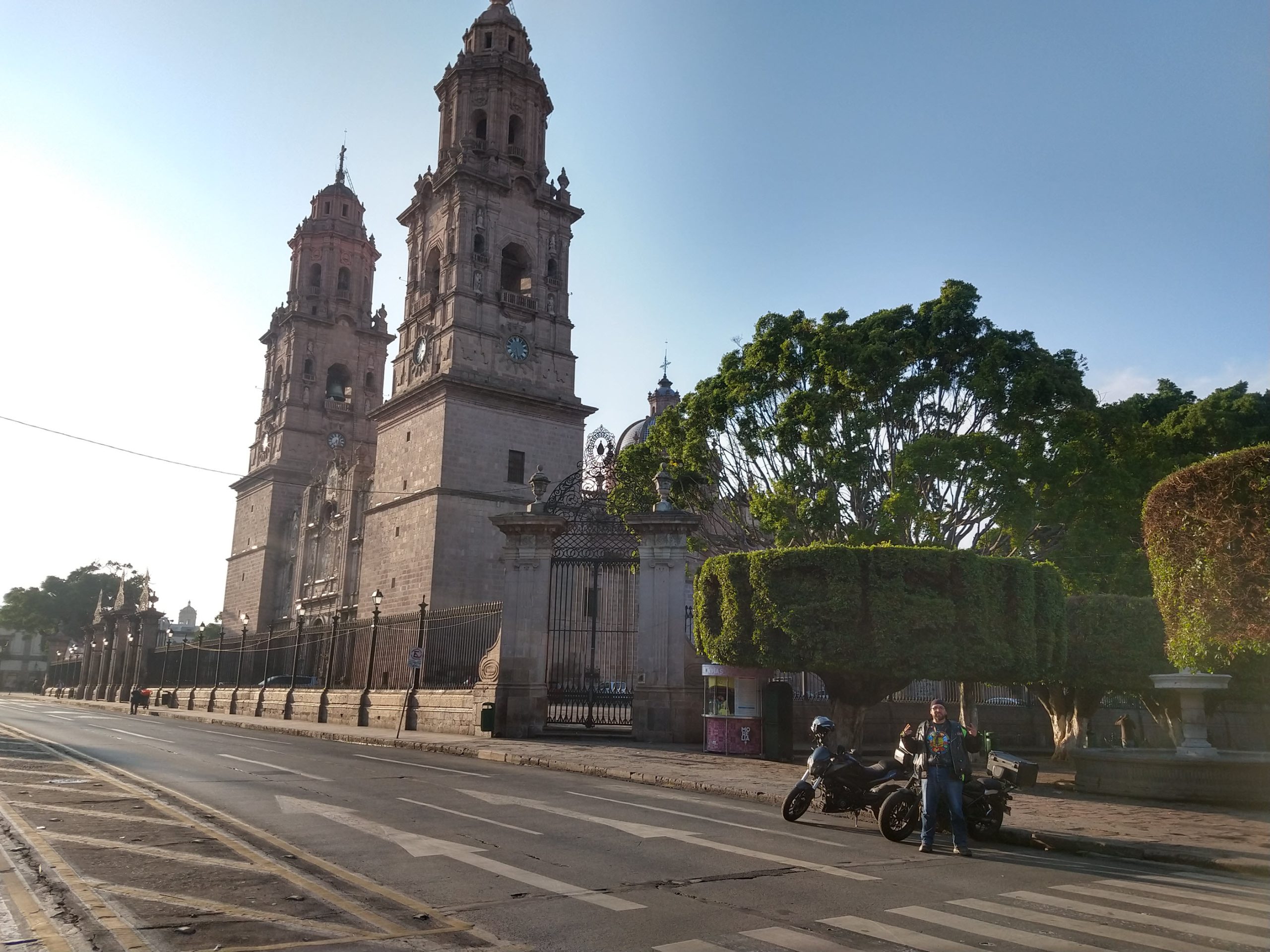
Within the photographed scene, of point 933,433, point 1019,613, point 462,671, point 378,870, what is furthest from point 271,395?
point 378,870

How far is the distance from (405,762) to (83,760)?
5291mm

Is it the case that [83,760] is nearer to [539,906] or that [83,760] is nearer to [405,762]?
[405,762]

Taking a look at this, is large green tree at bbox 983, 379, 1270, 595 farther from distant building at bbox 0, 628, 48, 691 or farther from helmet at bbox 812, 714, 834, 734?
distant building at bbox 0, 628, 48, 691

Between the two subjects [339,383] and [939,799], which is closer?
[939,799]

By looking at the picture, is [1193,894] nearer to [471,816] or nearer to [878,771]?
[878,771]

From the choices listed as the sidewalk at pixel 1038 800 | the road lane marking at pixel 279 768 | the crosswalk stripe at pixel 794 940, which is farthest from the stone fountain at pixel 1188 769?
the road lane marking at pixel 279 768

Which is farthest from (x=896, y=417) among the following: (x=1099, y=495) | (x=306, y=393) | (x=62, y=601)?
(x=62, y=601)

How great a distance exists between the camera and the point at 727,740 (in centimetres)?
1944

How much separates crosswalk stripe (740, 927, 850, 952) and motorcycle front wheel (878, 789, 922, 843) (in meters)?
4.34

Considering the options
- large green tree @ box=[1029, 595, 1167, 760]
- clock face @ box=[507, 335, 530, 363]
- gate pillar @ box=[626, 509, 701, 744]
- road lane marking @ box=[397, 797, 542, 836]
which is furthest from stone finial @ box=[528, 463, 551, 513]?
clock face @ box=[507, 335, 530, 363]

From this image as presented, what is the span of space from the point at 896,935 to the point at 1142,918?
6.56 feet

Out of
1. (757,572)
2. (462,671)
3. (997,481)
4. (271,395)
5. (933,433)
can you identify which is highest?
(271,395)

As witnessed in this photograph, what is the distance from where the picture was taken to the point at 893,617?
17.3m

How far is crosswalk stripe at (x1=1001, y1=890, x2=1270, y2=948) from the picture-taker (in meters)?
6.11
